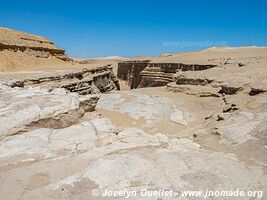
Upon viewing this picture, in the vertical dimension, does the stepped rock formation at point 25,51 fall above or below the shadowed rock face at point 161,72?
above

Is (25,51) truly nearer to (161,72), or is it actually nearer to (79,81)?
(79,81)

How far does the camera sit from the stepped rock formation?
55.7ft

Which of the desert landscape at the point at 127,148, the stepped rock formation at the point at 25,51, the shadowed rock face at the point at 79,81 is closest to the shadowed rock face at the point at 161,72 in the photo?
the shadowed rock face at the point at 79,81

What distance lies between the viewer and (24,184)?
3.05 meters

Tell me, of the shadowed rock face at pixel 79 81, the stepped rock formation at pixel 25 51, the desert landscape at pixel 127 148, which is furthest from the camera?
the stepped rock formation at pixel 25 51

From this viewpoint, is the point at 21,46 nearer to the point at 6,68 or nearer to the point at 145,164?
the point at 6,68

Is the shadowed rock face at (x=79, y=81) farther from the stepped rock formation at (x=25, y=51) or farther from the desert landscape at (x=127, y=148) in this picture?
the stepped rock formation at (x=25, y=51)

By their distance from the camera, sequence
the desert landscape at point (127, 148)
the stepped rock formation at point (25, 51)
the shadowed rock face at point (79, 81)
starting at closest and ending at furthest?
the desert landscape at point (127, 148) → the shadowed rock face at point (79, 81) → the stepped rock formation at point (25, 51)

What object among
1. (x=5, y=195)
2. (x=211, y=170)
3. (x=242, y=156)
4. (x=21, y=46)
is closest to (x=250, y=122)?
(x=242, y=156)

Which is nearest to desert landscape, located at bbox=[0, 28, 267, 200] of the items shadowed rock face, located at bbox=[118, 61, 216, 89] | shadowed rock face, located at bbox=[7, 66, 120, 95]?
shadowed rock face, located at bbox=[7, 66, 120, 95]

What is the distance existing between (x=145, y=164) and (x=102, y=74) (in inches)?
553

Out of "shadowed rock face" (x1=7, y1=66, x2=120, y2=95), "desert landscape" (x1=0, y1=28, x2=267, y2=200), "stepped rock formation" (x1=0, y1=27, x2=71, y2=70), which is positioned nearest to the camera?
"desert landscape" (x1=0, y1=28, x2=267, y2=200)

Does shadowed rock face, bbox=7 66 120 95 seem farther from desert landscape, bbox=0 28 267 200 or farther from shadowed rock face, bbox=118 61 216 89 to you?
desert landscape, bbox=0 28 267 200

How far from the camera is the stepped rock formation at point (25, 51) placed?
16984mm
